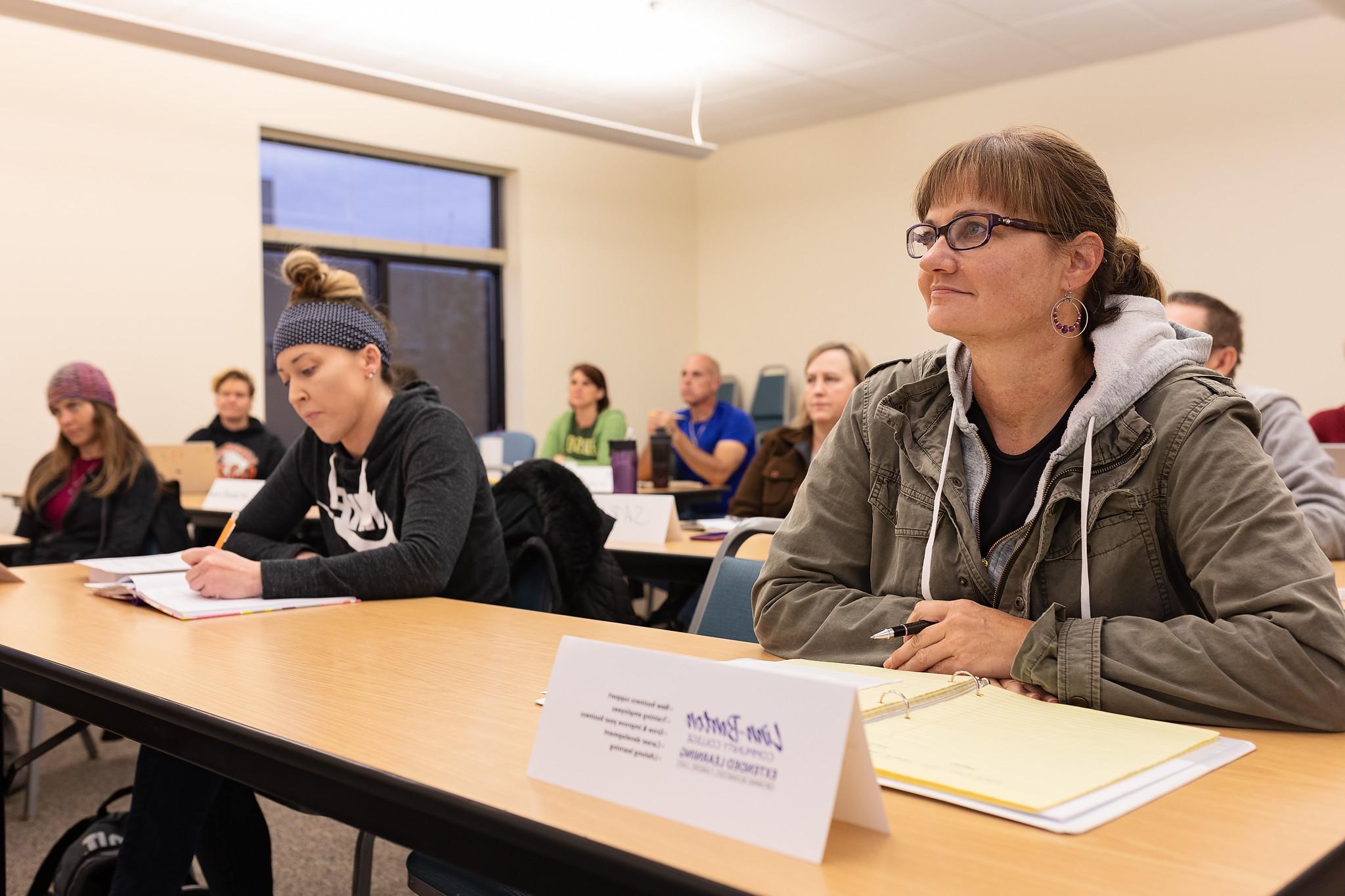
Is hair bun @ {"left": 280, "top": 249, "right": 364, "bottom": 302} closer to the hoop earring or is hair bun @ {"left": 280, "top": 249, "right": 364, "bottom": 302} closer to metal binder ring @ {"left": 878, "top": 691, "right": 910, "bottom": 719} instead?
the hoop earring

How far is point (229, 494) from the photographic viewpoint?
4152 mm

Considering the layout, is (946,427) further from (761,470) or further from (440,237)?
(440,237)

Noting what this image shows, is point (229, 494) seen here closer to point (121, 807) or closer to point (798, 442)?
point (121, 807)

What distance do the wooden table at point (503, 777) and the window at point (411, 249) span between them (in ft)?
17.0

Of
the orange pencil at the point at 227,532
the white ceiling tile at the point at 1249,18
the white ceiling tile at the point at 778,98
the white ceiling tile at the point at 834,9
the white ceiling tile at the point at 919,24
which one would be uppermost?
the white ceiling tile at the point at 1249,18

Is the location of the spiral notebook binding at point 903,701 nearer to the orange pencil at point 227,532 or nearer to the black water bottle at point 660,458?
the orange pencil at point 227,532

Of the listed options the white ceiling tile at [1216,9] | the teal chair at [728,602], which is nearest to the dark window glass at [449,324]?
the white ceiling tile at [1216,9]

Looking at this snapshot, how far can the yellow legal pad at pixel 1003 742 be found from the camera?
81 centimetres

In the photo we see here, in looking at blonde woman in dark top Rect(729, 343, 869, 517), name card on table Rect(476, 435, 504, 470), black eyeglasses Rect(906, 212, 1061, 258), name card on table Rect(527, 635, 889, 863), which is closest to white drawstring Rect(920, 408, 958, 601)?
black eyeglasses Rect(906, 212, 1061, 258)

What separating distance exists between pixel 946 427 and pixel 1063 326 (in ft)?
0.59

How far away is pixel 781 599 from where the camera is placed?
136 centimetres

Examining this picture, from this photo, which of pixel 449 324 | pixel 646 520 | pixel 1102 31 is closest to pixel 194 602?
pixel 646 520

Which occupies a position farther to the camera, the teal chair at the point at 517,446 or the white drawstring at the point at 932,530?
the teal chair at the point at 517,446

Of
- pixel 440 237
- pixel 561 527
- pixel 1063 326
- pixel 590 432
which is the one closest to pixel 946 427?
pixel 1063 326
